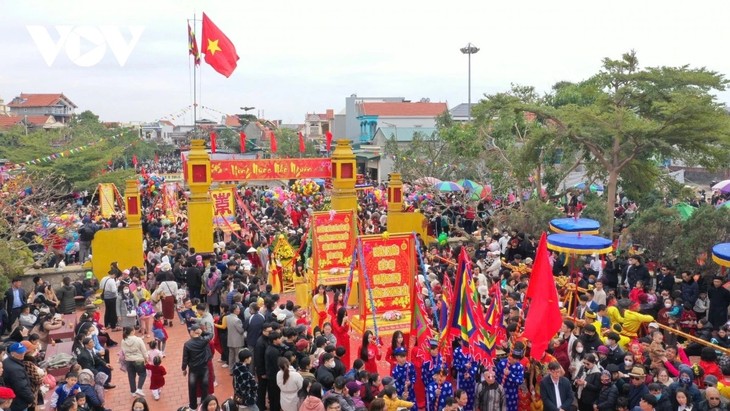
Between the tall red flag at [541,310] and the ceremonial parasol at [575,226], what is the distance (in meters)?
6.24

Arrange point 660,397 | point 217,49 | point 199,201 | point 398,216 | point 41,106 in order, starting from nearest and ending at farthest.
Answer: point 660,397 < point 199,201 < point 398,216 < point 217,49 < point 41,106

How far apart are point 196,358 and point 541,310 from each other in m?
4.61

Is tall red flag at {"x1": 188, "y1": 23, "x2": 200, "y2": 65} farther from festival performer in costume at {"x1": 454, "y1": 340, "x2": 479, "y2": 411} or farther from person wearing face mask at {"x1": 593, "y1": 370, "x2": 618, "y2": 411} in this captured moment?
person wearing face mask at {"x1": 593, "y1": 370, "x2": 618, "y2": 411}

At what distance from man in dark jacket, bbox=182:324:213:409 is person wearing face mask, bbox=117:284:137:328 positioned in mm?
4036

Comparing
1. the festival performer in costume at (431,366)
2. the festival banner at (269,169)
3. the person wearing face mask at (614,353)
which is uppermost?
the festival banner at (269,169)

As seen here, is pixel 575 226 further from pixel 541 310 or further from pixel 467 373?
pixel 467 373

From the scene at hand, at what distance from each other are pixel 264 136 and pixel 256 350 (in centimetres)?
5367

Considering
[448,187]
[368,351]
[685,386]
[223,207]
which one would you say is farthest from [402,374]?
[223,207]

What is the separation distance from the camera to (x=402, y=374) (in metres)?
7.73

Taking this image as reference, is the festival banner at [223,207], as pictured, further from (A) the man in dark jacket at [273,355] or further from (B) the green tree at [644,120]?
(A) the man in dark jacket at [273,355]

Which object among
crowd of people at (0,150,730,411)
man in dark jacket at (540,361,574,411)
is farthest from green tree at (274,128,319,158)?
man in dark jacket at (540,361,574,411)

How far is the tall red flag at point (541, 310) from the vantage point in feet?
26.1

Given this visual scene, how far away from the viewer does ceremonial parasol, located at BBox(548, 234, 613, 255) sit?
12595 millimetres

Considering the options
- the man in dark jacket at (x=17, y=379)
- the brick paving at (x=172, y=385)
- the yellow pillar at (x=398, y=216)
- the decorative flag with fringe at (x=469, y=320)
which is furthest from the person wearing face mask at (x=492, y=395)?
the yellow pillar at (x=398, y=216)
